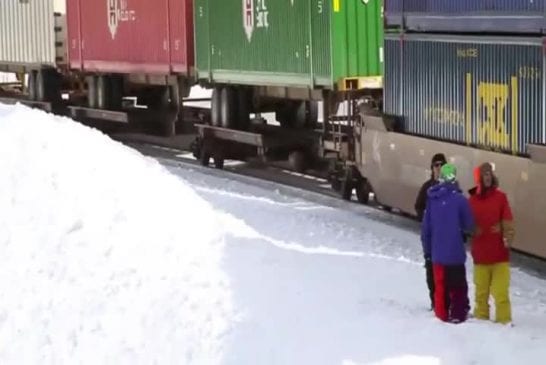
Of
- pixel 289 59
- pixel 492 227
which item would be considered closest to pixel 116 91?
pixel 289 59

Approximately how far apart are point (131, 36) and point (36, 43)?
448cm

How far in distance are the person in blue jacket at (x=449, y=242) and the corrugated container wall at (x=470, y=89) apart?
3171mm

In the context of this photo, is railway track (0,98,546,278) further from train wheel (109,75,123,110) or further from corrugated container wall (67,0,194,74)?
corrugated container wall (67,0,194,74)

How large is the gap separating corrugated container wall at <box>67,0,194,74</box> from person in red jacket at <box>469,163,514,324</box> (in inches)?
489

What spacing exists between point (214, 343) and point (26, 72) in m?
20.6

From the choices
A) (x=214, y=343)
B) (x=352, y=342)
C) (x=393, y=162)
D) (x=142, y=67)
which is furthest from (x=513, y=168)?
(x=142, y=67)

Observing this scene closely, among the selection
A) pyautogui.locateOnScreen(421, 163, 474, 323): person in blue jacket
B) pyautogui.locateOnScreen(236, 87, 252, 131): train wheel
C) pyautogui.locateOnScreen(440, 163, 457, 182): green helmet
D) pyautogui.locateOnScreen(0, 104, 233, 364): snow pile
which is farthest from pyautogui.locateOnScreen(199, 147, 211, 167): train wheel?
pyautogui.locateOnScreen(440, 163, 457, 182): green helmet

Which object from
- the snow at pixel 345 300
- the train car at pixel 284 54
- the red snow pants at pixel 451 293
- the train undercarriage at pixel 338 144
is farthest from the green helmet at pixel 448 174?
the train car at pixel 284 54

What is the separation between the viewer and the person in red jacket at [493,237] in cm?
914

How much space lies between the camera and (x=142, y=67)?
73.8 feet

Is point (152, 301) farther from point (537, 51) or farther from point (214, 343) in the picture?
point (537, 51)

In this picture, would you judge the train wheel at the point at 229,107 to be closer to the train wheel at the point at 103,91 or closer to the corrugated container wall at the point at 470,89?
the train wheel at the point at 103,91

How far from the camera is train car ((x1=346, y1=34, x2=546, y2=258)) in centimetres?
1209

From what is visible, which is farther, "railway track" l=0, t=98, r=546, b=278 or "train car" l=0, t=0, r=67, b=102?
"train car" l=0, t=0, r=67, b=102
